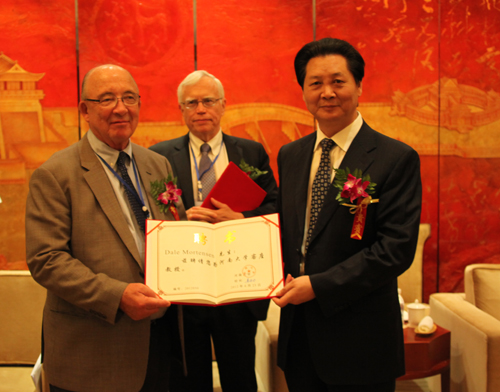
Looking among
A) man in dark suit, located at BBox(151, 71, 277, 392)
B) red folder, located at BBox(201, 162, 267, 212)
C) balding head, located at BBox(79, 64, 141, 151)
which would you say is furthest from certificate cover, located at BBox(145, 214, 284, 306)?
man in dark suit, located at BBox(151, 71, 277, 392)

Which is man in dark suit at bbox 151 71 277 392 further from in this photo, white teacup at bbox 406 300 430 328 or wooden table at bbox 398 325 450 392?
white teacup at bbox 406 300 430 328

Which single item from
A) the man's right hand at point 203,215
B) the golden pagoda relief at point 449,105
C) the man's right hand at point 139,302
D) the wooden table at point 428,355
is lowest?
the wooden table at point 428,355

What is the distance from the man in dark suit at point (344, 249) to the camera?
1.52 m

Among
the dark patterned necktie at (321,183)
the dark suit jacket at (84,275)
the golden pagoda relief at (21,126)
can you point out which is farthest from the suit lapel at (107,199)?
the golden pagoda relief at (21,126)

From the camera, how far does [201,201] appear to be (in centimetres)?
229

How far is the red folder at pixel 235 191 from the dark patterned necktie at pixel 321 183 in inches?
11.0

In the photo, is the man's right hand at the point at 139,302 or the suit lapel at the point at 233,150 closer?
the man's right hand at the point at 139,302

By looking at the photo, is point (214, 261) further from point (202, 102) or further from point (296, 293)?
point (202, 102)

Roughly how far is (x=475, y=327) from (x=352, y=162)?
146cm

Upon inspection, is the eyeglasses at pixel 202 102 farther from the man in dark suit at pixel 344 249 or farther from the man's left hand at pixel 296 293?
the man's left hand at pixel 296 293

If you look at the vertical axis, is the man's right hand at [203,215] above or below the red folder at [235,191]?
below

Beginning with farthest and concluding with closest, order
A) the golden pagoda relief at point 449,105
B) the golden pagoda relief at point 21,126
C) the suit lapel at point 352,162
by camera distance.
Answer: the golden pagoda relief at point 449,105
the golden pagoda relief at point 21,126
the suit lapel at point 352,162

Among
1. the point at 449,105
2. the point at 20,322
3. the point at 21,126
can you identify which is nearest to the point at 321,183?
the point at 20,322

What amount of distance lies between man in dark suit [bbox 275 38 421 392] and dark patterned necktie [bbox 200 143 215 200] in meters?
0.71
